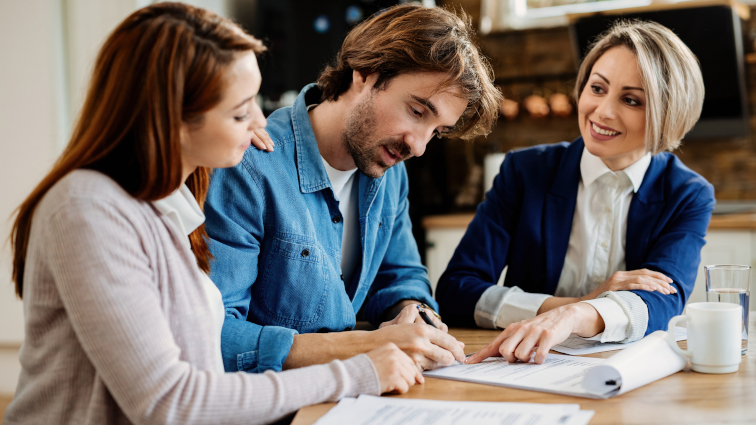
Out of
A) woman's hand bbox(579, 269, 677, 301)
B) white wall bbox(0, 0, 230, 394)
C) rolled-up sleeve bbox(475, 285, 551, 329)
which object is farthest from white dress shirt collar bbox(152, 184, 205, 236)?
white wall bbox(0, 0, 230, 394)

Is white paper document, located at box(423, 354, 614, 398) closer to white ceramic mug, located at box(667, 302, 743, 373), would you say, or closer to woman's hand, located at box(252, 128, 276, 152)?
white ceramic mug, located at box(667, 302, 743, 373)

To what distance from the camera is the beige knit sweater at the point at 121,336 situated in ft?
2.61

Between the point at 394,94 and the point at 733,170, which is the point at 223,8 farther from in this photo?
the point at 733,170

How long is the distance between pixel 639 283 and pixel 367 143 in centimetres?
64

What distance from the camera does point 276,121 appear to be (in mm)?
1437

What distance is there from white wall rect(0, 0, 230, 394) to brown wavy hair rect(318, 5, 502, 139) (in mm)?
1822

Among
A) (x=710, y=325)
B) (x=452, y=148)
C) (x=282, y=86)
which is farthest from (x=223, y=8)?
(x=710, y=325)

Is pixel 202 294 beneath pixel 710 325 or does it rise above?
above

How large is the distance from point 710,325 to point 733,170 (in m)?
2.60

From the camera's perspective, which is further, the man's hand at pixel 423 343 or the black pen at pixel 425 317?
the black pen at pixel 425 317

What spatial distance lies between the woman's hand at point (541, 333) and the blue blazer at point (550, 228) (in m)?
0.30

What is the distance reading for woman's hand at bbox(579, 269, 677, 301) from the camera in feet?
4.49

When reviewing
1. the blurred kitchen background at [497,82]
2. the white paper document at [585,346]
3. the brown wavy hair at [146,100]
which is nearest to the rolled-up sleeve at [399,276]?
the white paper document at [585,346]

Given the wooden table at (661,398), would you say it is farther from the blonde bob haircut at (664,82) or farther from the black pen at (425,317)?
the blonde bob haircut at (664,82)
